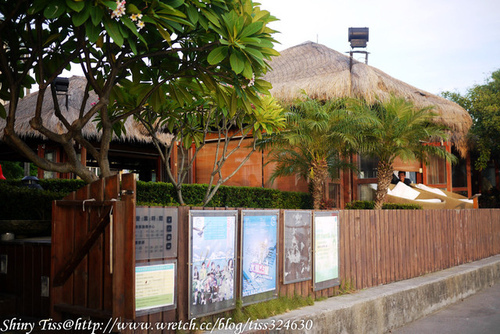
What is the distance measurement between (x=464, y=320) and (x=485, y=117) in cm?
1525

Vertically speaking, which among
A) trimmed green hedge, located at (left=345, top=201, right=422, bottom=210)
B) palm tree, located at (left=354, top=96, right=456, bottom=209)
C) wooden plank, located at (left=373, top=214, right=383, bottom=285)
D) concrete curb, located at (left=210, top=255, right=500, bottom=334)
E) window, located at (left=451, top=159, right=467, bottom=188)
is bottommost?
concrete curb, located at (left=210, top=255, right=500, bottom=334)

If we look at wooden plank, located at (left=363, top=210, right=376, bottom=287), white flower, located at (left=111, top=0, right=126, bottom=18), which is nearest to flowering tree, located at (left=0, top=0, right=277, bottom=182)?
white flower, located at (left=111, top=0, right=126, bottom=18)

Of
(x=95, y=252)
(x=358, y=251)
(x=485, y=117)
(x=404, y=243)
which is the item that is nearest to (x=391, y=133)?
(x=404, y=243)

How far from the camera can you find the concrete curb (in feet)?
19.2

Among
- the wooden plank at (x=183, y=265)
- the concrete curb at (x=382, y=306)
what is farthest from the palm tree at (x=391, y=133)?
the wooden plank at (x=183, y=265)

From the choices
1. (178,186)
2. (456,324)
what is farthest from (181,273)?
(456,324)

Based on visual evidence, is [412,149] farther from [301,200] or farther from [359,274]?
[359,274]

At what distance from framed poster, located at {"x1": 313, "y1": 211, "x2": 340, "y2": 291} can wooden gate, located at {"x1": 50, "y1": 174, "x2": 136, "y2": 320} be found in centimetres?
347

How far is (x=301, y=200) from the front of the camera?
45.1 feet

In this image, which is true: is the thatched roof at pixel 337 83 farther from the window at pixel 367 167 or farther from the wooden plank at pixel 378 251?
the wooden plank at pixel 378 251

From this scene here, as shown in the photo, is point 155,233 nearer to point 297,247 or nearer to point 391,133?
point 297,247

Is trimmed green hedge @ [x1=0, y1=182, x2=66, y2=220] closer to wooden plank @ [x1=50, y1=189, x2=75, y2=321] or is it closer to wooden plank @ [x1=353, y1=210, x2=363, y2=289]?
wooden plank @ [x1=50, y1=189, x2=75, y2=321]

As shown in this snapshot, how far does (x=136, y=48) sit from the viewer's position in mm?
5242

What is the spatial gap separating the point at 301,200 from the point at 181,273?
895cm
